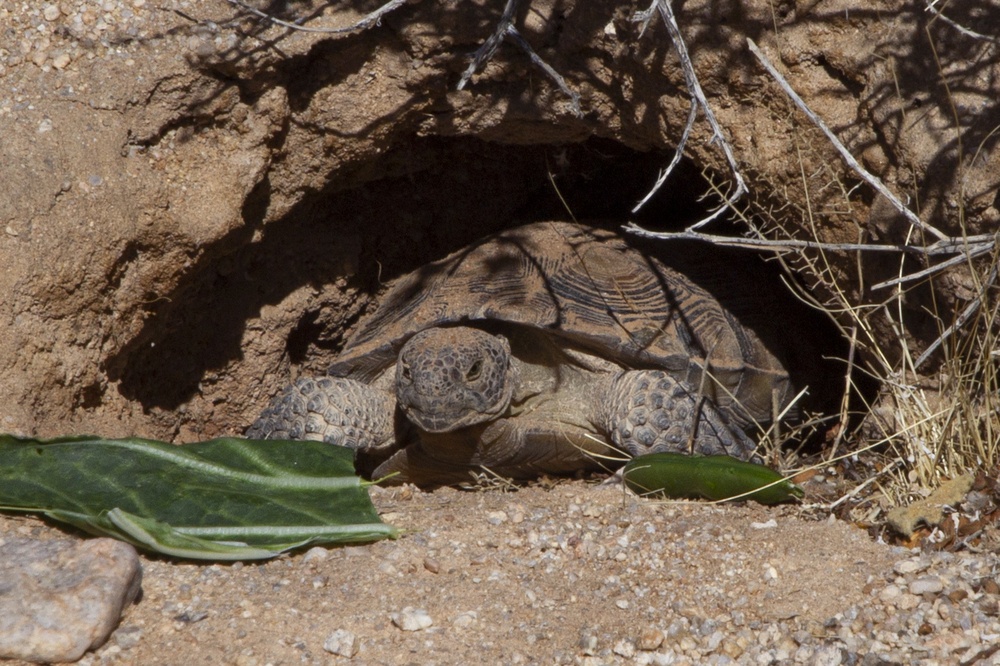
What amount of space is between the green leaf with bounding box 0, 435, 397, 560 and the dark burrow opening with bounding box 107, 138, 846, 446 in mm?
1016

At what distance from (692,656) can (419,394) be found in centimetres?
184

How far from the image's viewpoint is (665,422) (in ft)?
13.0

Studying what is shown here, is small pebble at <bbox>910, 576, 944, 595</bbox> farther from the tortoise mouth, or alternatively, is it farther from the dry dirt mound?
the tortoise mouth

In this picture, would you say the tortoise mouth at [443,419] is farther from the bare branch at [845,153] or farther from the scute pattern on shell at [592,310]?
the bare branch at [845,153]

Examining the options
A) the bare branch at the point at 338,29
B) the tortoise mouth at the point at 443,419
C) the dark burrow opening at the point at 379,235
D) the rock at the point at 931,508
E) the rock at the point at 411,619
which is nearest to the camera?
the rock at the point at 411,619

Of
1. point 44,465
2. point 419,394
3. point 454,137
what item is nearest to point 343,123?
point 454,137

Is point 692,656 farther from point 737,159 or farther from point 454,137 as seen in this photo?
point 454,137

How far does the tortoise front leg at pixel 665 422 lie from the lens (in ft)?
13.0

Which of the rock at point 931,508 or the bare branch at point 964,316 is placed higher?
the bare branch at point 964,316

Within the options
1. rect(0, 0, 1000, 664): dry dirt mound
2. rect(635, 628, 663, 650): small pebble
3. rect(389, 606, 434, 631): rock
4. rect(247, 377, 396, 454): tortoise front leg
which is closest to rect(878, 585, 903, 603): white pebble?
rect(0, 0, 1000, 664): dry dirt mound

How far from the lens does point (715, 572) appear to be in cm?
270

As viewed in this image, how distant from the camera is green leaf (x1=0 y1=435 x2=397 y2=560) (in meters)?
2.71

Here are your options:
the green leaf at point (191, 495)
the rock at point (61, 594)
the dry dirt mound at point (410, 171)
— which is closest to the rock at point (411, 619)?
the dry dirt mound at point (410, 171)

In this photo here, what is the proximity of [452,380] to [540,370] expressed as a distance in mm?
676
